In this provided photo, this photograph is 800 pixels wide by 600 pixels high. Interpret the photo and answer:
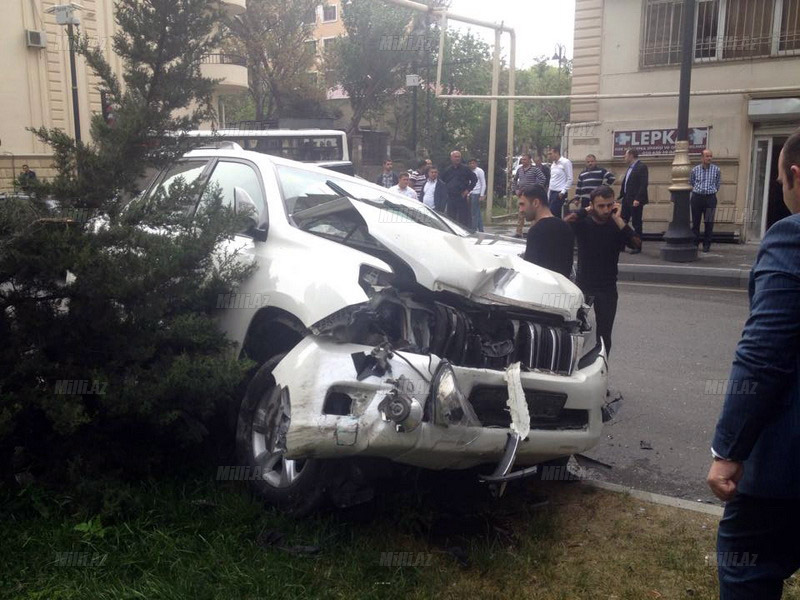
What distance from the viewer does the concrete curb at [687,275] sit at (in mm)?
12359

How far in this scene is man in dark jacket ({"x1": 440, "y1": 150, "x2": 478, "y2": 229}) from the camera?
16734mm

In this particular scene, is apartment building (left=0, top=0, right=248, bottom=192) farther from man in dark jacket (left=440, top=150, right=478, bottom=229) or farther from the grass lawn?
the grass lawn

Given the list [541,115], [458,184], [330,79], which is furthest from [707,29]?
[541,115]

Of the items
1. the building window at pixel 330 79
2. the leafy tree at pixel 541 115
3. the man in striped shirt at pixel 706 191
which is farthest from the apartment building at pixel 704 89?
the leafy tree at pixel 541 115

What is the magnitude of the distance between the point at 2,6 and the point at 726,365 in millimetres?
24223

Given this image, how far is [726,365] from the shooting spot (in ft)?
24.5

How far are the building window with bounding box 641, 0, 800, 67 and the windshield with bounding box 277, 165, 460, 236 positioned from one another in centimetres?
1423

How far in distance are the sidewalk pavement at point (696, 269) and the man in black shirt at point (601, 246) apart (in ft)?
20.5

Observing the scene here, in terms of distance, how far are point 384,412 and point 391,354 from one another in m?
0.30

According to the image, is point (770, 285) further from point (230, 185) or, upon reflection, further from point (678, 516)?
point (230, 185)

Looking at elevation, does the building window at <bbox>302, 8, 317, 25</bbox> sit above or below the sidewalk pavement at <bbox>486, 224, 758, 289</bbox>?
above

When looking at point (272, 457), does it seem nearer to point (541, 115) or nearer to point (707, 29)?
point (707, 29)

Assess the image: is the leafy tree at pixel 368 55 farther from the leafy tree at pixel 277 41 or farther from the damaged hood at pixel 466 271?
the damaged hood at pixel 466 271

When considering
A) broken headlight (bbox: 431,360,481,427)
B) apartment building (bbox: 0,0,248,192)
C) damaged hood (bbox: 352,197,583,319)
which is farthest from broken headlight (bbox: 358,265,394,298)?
apartment building (bbox: 0,0,248,192)
